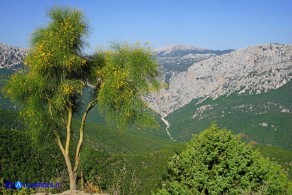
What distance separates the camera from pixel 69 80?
15.5 m

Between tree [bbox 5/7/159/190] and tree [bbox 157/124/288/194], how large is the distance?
2.94 m

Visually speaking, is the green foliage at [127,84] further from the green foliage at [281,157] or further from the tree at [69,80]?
the green foliage at [281,157]

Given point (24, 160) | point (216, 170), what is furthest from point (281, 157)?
point (216, 170)

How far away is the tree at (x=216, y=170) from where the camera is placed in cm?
1319

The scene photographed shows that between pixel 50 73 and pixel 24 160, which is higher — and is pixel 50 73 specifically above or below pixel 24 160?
above

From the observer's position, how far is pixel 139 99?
1620cm


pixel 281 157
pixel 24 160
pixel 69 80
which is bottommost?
pixel 281 157

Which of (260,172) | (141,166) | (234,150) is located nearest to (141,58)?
(234,150)

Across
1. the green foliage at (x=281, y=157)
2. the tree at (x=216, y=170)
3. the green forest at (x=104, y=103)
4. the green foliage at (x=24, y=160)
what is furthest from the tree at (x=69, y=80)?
the green foliage at (x=281, y=157)

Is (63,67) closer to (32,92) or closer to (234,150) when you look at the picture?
(32,92)

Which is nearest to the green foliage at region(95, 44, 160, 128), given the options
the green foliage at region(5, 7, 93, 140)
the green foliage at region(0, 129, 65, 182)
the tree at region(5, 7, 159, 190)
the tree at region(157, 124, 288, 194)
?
the tree at region(5, 7, 159, 190)

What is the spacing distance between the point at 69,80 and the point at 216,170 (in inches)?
317

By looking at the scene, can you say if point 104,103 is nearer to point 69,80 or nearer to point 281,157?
point 69,80

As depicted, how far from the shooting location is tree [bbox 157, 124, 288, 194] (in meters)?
13.2
